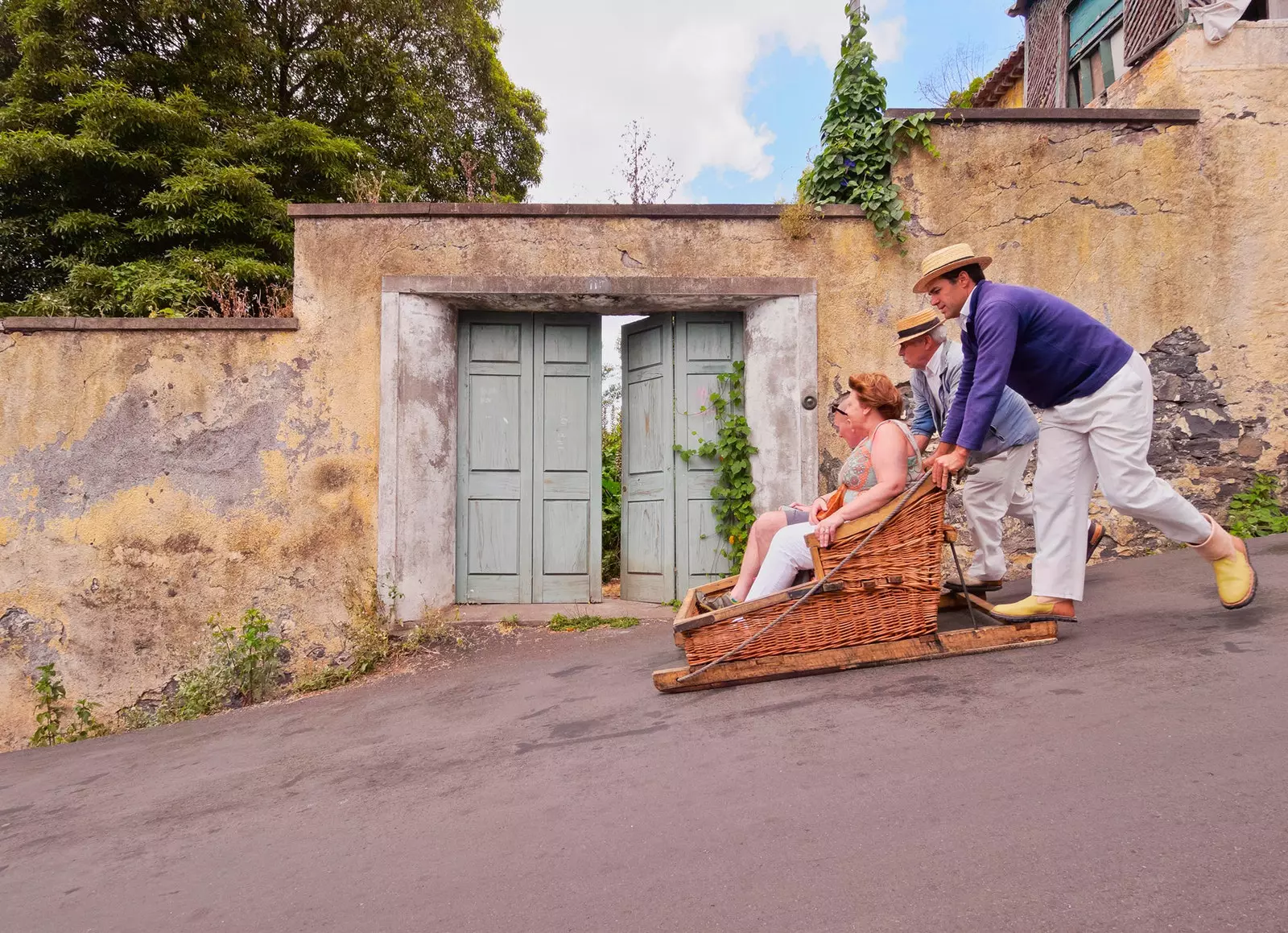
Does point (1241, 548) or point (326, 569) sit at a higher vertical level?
point (1241, 548)

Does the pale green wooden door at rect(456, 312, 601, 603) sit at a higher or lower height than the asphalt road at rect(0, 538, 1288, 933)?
higher

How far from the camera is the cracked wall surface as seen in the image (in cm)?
579

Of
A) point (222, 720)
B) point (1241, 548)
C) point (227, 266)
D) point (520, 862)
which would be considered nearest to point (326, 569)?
point (222, 720)

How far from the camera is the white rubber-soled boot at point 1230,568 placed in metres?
3.65

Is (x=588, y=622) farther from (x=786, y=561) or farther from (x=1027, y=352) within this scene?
(x=1027, y=352)

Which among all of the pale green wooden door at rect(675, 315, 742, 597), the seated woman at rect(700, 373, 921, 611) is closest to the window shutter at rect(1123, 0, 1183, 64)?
the pale green wooden door at rect(675, 315, 742, 597)

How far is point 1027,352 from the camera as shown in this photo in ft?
11.9

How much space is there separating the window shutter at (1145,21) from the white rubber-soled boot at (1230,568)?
6324 mm

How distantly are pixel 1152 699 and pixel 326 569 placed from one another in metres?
5.16

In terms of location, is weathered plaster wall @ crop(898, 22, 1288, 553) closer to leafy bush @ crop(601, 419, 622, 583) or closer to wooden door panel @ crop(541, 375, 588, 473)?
wooden door panel @ crop(541, 375, 588, 473)

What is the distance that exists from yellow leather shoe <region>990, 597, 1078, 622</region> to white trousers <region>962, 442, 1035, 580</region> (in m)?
0.68

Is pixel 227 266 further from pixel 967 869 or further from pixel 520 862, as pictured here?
pixel 967 869

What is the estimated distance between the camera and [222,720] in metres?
4.87

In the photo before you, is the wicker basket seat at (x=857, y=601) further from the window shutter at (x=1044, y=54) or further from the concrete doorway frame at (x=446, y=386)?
the window shutter at (x=1044, y=54)
